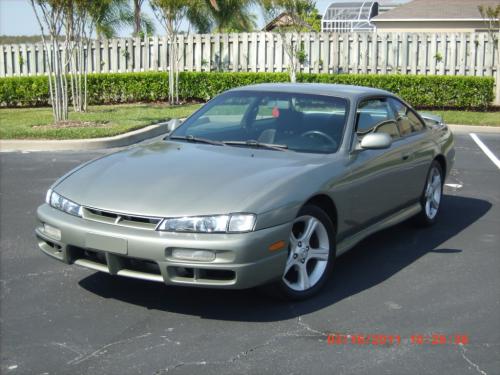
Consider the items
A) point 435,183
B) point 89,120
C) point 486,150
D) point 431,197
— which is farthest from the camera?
point 89,120

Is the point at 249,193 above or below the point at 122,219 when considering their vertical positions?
above

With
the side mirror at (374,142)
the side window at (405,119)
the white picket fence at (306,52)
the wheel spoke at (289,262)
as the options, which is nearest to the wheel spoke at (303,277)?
the wheel spoke at (289,262)

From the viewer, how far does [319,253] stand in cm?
512

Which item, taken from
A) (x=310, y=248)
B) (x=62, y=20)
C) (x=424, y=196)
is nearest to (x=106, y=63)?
(x=62, y=20)

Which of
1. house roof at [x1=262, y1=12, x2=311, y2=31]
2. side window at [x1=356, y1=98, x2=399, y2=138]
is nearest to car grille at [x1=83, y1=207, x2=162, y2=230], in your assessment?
side window at [x1=356, y1=98, x2=399, y2=138]

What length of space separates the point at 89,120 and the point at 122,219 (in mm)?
11466

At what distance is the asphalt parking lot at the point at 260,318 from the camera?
13.2 feet

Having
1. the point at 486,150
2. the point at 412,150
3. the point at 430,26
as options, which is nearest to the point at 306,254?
the point at 412,150

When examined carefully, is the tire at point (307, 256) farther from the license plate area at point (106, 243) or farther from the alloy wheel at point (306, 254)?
the license plate area at point (106, 243)

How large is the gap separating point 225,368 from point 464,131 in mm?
13191

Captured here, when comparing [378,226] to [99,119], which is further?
[99,119]

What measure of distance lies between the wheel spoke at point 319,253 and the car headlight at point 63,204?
1606 mm

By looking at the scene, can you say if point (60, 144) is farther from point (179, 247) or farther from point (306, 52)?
point (306, 52)

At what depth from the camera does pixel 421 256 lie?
6.19 meters
